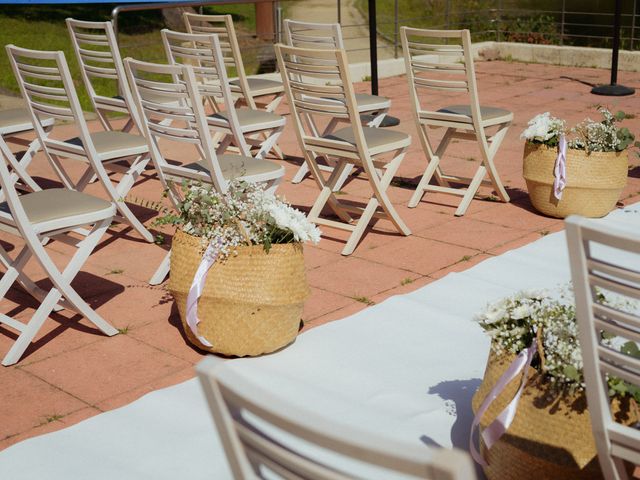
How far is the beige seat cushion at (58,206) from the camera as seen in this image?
4047 mm

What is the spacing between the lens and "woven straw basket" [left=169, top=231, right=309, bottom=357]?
3812mm

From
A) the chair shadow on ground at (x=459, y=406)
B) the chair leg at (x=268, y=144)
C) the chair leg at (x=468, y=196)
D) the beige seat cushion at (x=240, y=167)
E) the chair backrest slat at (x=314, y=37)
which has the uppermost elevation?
the chair backrest slat at (x=314, y=37)

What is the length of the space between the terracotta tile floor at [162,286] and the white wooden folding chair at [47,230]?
0.12 meters

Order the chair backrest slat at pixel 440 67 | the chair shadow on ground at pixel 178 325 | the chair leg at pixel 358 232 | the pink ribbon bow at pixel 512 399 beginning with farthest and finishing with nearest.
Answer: the chair backrest slat at pixel 440 67 → the chair leg at pixel 358 232 → the chair shadow on ground at pixel 178 325 → the pink ribbon bow at pixel 512 399

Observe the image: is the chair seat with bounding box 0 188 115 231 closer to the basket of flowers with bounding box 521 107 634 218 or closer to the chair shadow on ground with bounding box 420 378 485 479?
the chair shadow on ground with bounding box 420 378 485 479

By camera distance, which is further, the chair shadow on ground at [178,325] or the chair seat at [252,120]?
the chair seat at [252,120]

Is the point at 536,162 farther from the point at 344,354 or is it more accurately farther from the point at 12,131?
the point at 12,131

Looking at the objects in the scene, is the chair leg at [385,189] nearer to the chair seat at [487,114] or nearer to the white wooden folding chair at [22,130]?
the chair seat at [487,114]

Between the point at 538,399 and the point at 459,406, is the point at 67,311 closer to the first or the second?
the point at 459,406

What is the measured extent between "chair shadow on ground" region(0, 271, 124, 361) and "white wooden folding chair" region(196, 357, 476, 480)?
2690 millimetres

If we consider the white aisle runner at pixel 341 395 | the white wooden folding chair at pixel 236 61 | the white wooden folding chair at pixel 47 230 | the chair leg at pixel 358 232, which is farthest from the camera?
the white wooden folding chair at pixel 236 61

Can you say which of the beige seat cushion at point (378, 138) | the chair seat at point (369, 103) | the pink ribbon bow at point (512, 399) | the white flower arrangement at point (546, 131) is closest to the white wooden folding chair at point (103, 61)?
the beige seat cushion at point (378, 138)

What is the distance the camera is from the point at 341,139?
541 cm

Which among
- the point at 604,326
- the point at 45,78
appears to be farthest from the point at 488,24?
the point at 604,326
